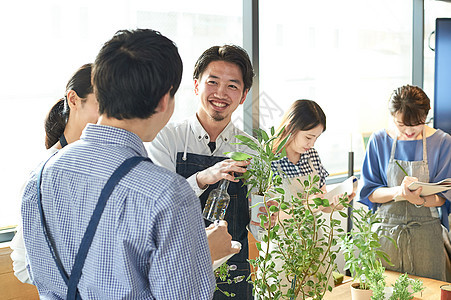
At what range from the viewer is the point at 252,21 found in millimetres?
3602

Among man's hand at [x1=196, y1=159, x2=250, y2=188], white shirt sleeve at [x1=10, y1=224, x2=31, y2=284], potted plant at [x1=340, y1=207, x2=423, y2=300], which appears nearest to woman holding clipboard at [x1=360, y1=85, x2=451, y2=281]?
potted plant at [x1=340, y1=207, x2=423, y2=300]

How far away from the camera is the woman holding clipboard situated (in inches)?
125

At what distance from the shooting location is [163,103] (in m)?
1.09

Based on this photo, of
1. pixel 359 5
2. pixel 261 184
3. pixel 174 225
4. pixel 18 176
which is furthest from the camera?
pixel 359 5

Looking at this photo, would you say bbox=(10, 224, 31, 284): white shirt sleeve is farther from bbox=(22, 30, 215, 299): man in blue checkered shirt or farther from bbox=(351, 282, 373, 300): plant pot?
bbox=(351, 282, 373, 300): plant pot

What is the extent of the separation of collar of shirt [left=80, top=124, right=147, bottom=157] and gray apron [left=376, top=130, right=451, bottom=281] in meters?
2.45

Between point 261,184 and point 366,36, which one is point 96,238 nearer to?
point 261,184

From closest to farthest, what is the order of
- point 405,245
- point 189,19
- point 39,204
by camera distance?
point 39,204 < point 405,245 < point 189,19

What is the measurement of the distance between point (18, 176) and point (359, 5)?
3580mm

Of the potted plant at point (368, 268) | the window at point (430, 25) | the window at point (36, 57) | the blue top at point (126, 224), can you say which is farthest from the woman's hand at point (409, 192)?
the window at point (430, 25)

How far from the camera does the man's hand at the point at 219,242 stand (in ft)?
4.16

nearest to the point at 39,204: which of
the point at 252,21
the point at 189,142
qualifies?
the point at 189,142

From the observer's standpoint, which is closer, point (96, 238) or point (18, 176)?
point (96, 238)

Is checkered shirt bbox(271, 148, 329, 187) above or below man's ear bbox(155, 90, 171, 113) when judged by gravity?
below
